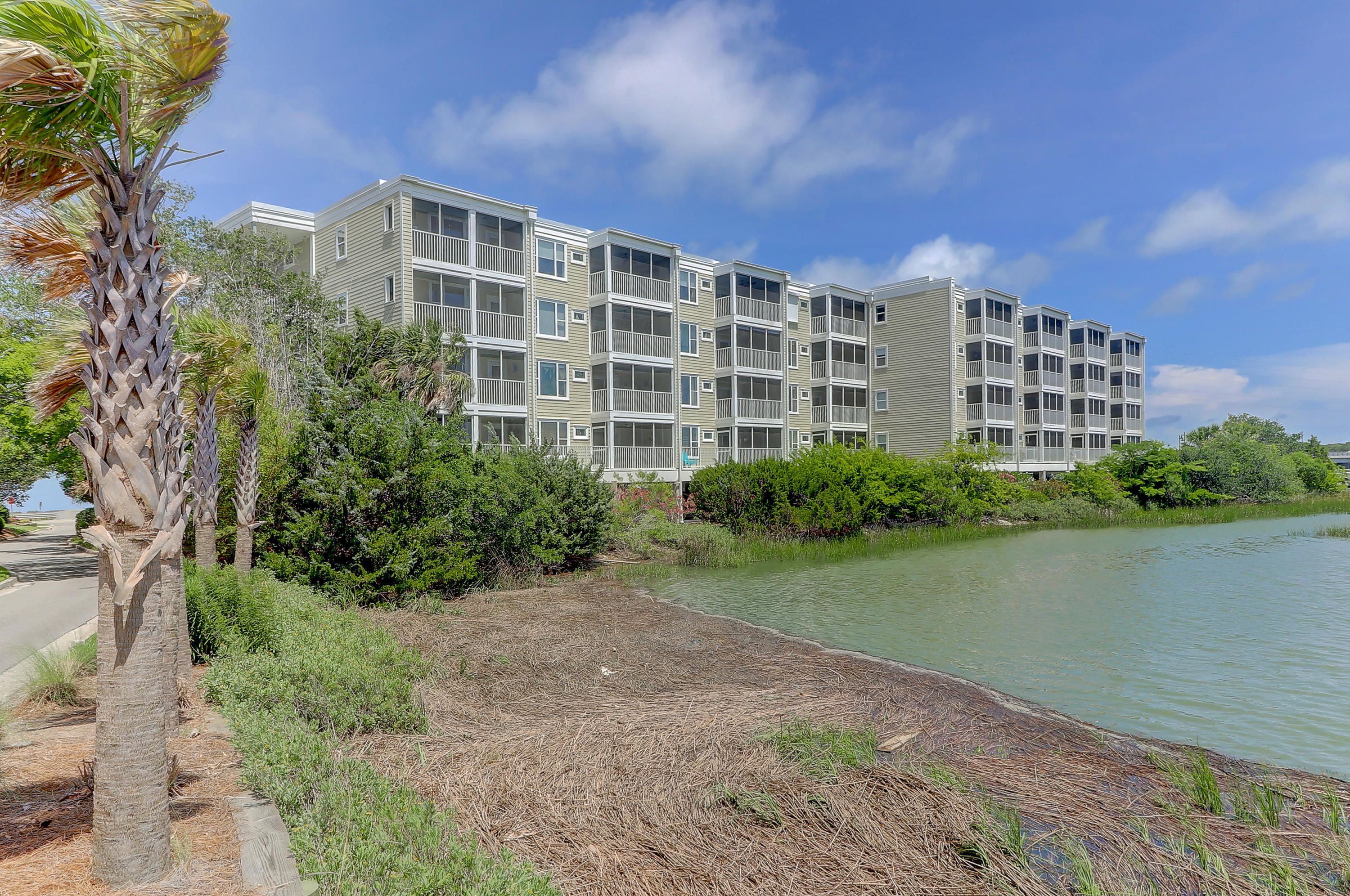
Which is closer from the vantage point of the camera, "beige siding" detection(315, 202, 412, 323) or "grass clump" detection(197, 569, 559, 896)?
"grass clump" detection(197, 569, 559, 896)

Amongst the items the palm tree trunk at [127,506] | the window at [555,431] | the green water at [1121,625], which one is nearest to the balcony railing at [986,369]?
the green water at [1121,625]

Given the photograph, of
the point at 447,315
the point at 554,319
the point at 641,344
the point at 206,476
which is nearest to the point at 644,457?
the point at 641,344

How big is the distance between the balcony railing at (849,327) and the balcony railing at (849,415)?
4.69 m

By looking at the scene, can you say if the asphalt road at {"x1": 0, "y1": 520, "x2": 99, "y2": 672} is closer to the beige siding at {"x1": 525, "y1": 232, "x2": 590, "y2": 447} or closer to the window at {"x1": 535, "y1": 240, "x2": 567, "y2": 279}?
the beige siding at {"x1": 525, "y1": 232, "x2": 590, "y2": 447}

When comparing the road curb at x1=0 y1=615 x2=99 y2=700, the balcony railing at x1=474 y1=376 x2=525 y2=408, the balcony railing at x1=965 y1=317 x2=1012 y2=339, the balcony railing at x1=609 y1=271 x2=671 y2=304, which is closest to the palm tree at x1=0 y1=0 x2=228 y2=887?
the road curb at x1=0 y1=615 x2=99 y2=700

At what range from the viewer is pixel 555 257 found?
1328 inches

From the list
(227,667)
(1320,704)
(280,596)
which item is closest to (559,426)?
(280,596)

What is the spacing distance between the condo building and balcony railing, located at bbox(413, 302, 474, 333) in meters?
0.06

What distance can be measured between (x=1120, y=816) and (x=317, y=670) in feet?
24.0

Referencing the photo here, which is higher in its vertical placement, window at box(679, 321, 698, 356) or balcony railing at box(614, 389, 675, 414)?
window at box(679, 321, 698, 356)

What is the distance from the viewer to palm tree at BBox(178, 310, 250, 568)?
9.60 metres

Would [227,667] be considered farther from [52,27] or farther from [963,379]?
[963,379]

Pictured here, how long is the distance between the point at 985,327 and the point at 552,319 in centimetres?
3034

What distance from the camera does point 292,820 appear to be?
4.90 metres
